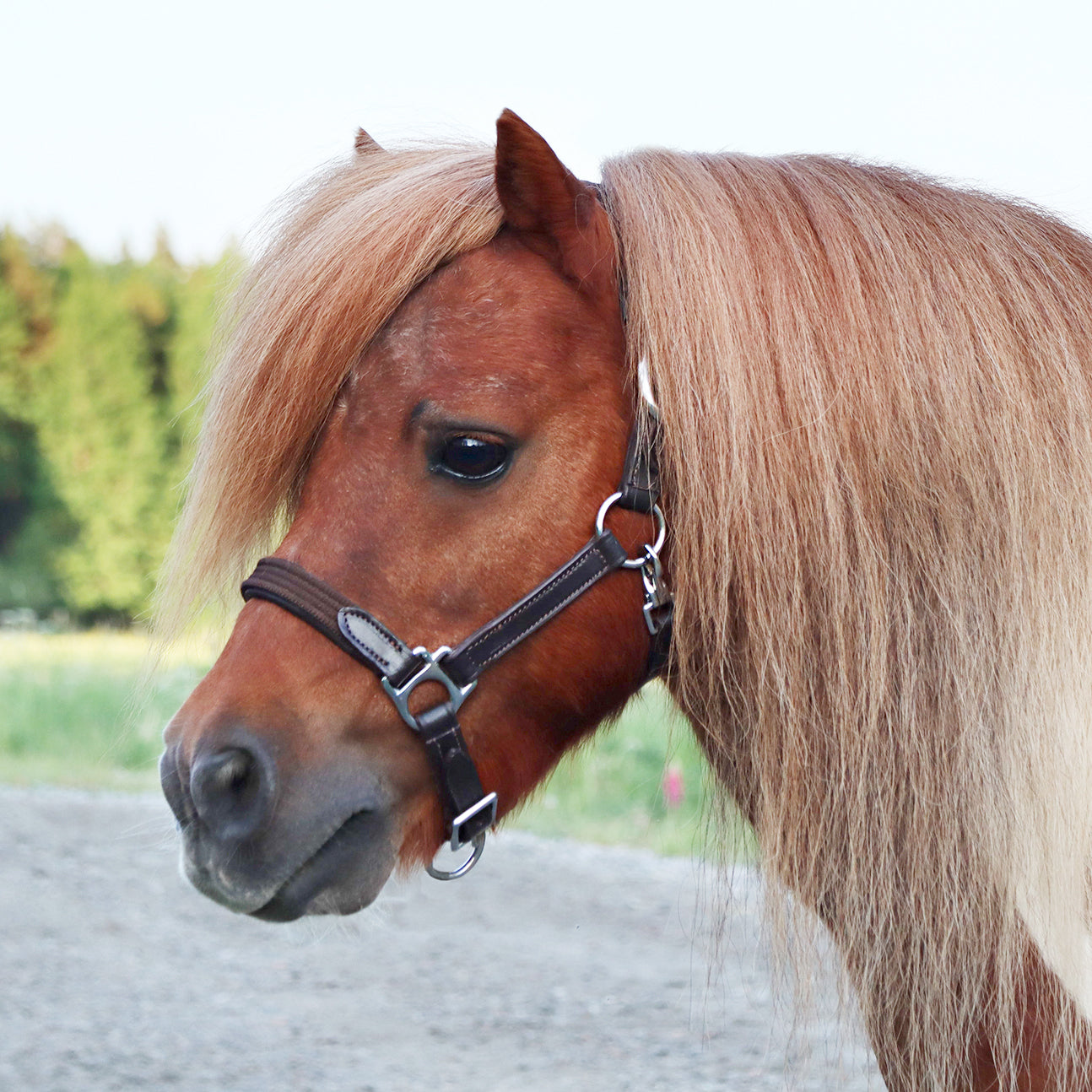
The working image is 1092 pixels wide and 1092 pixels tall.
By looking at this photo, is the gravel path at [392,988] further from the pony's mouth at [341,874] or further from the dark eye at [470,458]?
the dark eye at [470,458]

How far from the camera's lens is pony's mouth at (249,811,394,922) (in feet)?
4.73

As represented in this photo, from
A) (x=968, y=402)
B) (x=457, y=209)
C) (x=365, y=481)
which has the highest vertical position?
(x=457, y=209)

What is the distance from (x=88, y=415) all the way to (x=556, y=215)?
12.5 meters

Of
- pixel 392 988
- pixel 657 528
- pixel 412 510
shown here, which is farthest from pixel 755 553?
pixel 392 988

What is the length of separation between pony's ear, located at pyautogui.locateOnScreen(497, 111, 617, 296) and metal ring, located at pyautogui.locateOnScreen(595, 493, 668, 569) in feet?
1.04

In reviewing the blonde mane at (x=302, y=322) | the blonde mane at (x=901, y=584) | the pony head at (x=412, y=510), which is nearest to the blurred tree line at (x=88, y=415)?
the blonde mane at (x=302, y=322)

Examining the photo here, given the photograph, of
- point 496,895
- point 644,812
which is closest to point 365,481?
point 496,895

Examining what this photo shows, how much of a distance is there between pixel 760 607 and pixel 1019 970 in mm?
572

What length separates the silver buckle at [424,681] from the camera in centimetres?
145

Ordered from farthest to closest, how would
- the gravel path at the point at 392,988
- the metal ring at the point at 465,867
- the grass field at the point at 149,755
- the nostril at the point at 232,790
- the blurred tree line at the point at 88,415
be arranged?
the blurred tree line at the point at 88,415, the grass field at the point at 149,755, the gravel path at the point at 392,988, the metal ring at the point at 465,867, the nostril at the point at 232,790

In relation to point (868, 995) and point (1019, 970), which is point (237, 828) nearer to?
point (868, 995)

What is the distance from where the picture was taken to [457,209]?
158cm

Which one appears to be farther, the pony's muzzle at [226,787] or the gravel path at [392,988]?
the gravel path at [392,988]

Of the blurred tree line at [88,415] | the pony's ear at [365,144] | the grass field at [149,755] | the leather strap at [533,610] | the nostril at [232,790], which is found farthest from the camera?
the blurred tree line at [88,415]
